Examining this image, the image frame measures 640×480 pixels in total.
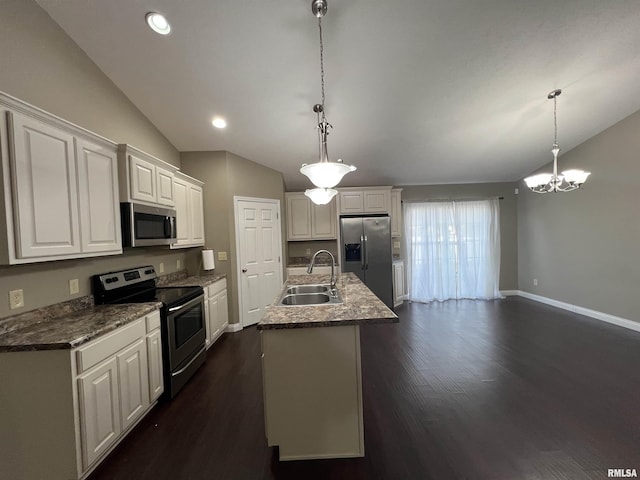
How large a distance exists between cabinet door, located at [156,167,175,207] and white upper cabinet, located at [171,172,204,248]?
0.10 meters

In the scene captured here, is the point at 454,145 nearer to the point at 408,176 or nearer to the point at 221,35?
the point at 408,176

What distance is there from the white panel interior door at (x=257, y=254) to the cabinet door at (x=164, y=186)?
1032 mm

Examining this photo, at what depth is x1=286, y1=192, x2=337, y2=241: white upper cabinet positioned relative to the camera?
4977mm

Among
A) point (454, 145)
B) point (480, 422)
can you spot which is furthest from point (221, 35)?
point (480, 422)

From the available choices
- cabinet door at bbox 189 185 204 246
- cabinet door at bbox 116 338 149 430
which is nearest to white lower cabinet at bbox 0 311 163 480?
cabinet door at bbox 116 338 149 430

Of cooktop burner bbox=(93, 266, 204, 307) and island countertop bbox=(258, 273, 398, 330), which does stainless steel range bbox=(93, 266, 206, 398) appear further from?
island countertop bbox=(258, 273, 398, 330)

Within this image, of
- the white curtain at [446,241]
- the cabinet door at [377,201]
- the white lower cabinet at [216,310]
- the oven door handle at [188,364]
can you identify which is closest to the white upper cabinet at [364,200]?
the cabinet door at [377,201]

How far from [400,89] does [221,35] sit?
1.75 m

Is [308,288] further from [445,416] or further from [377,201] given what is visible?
[377,201]

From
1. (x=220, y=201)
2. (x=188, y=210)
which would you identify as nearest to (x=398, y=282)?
(x=220, y=201)

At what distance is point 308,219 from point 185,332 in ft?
A: 9.96

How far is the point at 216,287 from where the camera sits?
3439 millimetres

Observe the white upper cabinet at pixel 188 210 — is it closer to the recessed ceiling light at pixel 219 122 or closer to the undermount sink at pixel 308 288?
the recessed ceiling light at pixel 219 122

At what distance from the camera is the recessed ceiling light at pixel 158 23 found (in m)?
1.87
